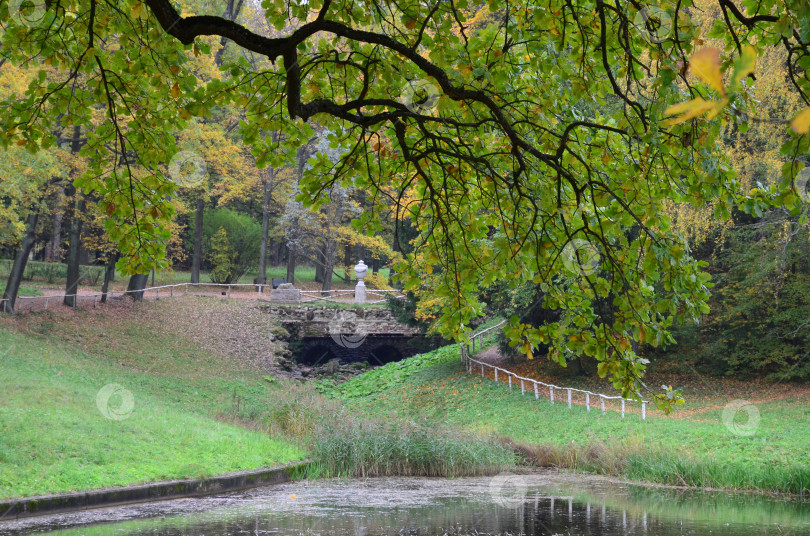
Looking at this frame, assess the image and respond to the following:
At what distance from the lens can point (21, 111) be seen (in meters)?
6.31

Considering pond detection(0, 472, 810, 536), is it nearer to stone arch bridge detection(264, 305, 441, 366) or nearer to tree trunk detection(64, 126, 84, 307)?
tree trunk detection(64, 126, 84, 307)

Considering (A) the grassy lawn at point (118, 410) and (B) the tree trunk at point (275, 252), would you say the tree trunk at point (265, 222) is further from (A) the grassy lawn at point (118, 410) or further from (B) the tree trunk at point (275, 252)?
(B) the tree trunk at point (275, 252)

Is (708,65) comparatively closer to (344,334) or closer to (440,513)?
(440,513)

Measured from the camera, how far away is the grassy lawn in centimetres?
1121

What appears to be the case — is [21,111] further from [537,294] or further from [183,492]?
[537,294]

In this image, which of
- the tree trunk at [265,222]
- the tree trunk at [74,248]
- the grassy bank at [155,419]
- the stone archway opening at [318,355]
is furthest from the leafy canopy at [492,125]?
the tree trunk at [265,222]

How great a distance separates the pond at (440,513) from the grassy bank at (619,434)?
31.9 inches

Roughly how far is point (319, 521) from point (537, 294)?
15.8 m

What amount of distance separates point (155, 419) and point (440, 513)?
942 cm

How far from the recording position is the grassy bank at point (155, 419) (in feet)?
38.6

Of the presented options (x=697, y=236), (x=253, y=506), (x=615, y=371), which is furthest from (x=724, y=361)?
(x=615, y=371)

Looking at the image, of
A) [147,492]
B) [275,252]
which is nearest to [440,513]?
[147,492]

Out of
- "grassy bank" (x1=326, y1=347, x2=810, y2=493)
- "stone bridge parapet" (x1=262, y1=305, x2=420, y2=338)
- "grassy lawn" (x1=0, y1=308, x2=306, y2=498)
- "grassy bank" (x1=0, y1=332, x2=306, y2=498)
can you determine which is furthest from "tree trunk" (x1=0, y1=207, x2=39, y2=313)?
"grassy bank" (x1=326, y1=347, x2=810, y2=493)

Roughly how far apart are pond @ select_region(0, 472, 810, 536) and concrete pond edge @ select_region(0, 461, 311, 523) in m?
0.28
